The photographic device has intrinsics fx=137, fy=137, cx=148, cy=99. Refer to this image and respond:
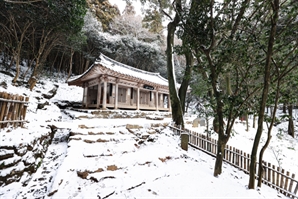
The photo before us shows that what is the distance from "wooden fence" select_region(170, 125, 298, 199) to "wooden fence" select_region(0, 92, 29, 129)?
592 cm

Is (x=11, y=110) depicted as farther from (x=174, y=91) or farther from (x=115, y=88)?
(x=115, y=88)

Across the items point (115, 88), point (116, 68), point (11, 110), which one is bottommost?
point (11, 110)

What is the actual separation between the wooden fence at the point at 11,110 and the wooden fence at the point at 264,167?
592 centimetres

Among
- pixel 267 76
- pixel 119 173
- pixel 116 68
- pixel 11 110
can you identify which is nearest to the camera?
pixel 267 76

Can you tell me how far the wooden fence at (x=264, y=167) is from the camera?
387 cm

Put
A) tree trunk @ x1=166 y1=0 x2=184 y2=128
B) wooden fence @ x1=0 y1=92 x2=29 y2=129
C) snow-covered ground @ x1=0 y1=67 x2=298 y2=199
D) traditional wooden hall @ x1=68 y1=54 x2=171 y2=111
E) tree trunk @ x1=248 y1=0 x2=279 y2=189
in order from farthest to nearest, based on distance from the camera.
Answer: traditional wooden hall @ x1=68 y1=54 x2=171 y2=111 → tree trunk @ x1=166 y1=0 x2=184 y2=128 → wooden fence @ x1=0 y1=92 x2=29 y2=129 → snow-covered ground @ x1=0 y1=67 x2=298 y2=199 → tree trunk @ x1=248 y1=0 x2=279 y2=189

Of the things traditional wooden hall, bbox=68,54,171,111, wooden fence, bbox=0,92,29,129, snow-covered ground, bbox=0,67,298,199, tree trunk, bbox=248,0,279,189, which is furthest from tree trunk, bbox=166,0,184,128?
wooden fence, bbox=0,92,29,129

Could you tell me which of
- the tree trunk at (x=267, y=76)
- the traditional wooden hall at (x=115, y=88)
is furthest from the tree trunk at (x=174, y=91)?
the traditional wooden hall at (x=115, y=88)

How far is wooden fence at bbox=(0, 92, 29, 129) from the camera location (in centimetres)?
348

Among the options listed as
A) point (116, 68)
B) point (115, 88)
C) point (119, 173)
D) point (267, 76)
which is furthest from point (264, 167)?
point (116, 68)

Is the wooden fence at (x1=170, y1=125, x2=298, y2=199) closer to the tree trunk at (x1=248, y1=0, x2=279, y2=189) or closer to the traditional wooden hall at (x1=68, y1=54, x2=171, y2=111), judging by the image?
the tree trunk at (x1=248, y1=0, x2=279, y2=189)

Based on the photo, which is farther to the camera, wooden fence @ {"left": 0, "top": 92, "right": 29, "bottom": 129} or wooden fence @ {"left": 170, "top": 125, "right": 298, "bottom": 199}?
wooden fence @ {"left": 170, "top": 125, "right": 298, "bottom": 199}

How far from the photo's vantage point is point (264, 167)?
4.36 m

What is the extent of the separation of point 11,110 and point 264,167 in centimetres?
779
